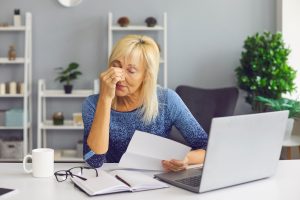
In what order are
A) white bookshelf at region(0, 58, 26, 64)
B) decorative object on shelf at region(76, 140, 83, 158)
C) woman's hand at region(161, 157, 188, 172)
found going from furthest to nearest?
1. decorative object on shelf at region(76, 140, 83, 158)
2. white bookshelf at region(0, 58, 26, 64)
3. woman's hand at region(161, 157, 188, 172)

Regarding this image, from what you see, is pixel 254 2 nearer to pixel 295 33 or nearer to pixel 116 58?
pixel 295 33

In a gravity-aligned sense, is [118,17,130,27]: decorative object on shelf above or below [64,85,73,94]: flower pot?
above

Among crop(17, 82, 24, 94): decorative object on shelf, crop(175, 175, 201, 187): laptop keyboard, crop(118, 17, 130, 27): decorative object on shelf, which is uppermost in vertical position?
crop(118, 17, 130, 27): decorative object on shelf

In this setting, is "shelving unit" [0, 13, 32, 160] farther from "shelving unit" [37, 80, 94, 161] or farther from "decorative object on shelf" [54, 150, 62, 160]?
"decorative object on shelf" [54, 150, 62, 160]

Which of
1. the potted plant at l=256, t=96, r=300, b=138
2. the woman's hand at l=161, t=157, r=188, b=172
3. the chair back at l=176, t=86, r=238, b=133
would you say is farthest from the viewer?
the chair back at l=176, t=86, r=238, b=133

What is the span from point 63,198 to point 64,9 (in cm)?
322

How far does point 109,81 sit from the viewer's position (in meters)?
1.99

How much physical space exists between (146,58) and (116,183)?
2.35 ft

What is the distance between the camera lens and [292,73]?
4082 mm

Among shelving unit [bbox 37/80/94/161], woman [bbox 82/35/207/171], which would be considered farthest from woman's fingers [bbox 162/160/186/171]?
shelving unit [bbox 37/80/94/161]

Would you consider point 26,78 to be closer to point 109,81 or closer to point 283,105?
point 283,105

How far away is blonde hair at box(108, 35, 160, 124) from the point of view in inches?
84.9

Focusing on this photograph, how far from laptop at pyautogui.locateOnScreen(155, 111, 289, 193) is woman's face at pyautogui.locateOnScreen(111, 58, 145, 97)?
478mm

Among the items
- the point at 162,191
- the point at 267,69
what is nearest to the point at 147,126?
the point at 162,191
